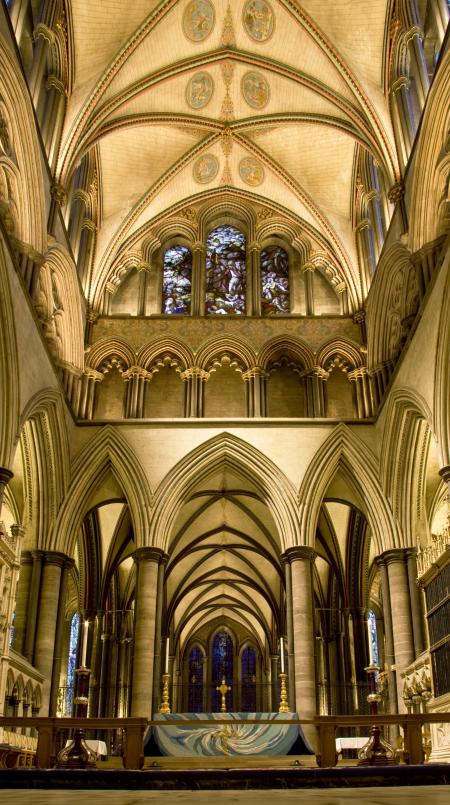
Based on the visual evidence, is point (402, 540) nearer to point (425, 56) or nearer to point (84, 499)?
point (84, 499)

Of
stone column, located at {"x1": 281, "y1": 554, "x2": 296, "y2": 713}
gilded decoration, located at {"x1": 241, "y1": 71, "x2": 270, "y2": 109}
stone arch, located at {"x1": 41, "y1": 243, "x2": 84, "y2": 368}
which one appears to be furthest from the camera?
gilded decoration, located at {"x1": 241, "y1": 71, "x2": 270, "y2": 109}

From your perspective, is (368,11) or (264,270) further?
(264,270)

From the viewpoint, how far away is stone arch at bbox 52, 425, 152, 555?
650 inches

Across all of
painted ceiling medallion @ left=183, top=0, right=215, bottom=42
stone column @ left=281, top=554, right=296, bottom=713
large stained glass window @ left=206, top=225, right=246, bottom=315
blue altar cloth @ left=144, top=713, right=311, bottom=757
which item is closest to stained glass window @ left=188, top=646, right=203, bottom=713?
stone column @ left=281, top=554, right=296, bottom=713

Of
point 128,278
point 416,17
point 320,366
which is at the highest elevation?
point 416,17

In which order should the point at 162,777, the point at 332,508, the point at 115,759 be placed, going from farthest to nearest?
the point at 332,508 → the point at 115,759 → the point at 162,777

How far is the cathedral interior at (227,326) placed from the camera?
13898mm

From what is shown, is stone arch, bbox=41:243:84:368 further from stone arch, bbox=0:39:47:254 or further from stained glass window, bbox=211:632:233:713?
stained glass window, bbox=211:632:233:713

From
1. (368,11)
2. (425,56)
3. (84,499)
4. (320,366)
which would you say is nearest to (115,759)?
(84,499)

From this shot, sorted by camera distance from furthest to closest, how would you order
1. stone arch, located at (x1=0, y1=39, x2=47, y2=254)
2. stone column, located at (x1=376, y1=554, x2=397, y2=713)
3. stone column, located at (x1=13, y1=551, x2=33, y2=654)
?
stone column, located at (x1=13, y1=551, x2=33, y2=654)
stone column, located at (x1=376, y1=554, x2=397, y2=713)
stone arch, located at (x1=0, y1=39, x2=47, y2=254)

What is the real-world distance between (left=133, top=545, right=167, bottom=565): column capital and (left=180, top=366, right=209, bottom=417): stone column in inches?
127

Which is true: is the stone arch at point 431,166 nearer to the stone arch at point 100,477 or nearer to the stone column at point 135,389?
the stone column at point 135,389

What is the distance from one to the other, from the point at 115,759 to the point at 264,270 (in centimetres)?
1249

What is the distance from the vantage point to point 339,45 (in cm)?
1712
